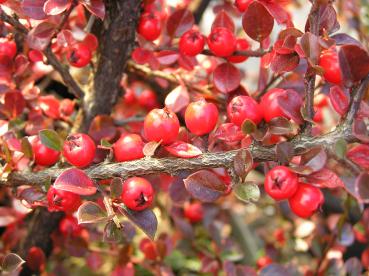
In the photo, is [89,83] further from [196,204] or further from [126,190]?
[196,204]

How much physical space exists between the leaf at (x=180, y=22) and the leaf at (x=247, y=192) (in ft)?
1.54

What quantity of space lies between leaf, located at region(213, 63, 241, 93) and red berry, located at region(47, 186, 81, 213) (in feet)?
1.32

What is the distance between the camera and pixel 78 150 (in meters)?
0.87

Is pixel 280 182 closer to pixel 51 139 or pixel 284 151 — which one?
pixel 284 151

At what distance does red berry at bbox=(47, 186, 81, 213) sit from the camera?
34.0 inches

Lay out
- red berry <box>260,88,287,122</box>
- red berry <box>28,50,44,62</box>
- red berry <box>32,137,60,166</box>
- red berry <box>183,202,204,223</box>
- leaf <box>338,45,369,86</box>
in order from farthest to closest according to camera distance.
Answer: red berry <box>183,202,204,223</box>, red berry <box>28,50,44,62</box>, red berry <box>32,137,60,166</box>, red berry <box>260,88,287,122</box>, leaf <box>338,45,369,86</box>

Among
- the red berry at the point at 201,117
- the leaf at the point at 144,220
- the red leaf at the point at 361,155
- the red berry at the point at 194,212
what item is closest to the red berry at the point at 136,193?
the leaf at the point at 144,220

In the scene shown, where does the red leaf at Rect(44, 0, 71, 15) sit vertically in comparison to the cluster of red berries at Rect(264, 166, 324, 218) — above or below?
above

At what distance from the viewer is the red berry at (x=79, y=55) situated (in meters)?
1.03

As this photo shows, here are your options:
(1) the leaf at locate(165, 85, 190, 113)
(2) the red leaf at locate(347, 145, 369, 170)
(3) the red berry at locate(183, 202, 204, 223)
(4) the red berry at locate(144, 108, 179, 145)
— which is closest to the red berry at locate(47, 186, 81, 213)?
(4) the red berry at locate(144, 108, 179, 145)

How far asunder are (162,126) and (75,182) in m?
0.18

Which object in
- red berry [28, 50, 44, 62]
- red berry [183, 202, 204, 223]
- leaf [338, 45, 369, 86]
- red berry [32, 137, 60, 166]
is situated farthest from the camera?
red berry [183, 202, 204, 223]

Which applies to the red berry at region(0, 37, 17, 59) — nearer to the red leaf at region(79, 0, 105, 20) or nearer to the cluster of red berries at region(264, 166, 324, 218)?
the red leaf at region(79, 0, 105, 20)

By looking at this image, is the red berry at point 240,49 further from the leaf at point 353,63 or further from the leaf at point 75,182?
the leaf at point 75,182
